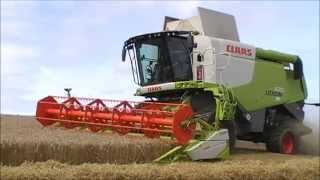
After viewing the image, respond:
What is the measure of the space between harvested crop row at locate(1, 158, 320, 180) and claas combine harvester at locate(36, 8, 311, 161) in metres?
0.82

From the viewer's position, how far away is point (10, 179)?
8297mm

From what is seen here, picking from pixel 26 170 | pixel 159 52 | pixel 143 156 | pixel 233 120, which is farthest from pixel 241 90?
pixel 26 170

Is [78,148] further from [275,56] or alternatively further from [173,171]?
[275,56]

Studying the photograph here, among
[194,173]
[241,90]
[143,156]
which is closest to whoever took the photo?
[194,173]

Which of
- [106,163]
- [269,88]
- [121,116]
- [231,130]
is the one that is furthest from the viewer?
[269,88]

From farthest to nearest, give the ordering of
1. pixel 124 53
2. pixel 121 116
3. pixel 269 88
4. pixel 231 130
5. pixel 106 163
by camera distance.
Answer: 1. pixel 269 88
2. pixel 124 53
3. pixel 231 130
4. pixel 121 116
5. pixel 106 163

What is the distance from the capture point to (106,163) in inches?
379

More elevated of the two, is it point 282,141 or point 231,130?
point 231,130

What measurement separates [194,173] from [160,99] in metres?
4.57

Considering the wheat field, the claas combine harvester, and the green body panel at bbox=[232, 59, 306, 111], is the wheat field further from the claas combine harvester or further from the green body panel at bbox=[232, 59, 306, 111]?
the green body panel at bbox=[232, 59, 306, 111]

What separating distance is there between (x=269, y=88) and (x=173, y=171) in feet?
20.4

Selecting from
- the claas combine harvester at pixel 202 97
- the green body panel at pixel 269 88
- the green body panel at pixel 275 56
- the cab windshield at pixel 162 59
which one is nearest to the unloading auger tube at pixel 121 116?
the claas combine harvester at pixel 202 97

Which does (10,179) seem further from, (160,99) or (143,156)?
(160,99)

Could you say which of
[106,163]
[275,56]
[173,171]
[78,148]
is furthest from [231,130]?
[78,148]
